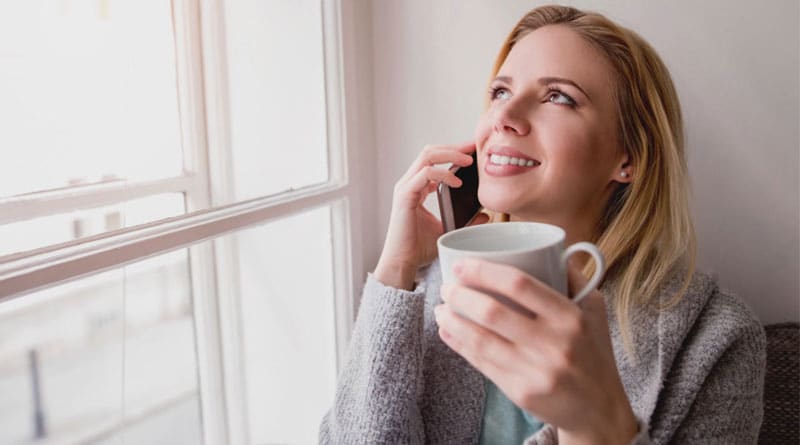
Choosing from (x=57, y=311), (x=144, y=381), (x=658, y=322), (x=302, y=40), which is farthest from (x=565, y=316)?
(x=302, y=40)

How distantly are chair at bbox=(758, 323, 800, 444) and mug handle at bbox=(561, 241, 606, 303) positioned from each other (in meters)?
0.81

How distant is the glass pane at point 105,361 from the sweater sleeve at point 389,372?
0.32 meters

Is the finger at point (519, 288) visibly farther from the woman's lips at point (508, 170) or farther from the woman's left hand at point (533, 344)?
the woman's lips at point (508, 170)

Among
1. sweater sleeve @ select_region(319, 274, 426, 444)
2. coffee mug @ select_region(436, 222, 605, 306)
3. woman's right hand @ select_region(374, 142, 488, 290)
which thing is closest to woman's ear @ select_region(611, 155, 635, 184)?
woman's right hand @ select_region(374, 142, 488, 290)

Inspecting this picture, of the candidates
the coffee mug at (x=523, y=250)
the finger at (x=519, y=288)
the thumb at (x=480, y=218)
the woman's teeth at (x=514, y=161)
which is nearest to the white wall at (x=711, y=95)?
the thumb at (x=480, y=218)

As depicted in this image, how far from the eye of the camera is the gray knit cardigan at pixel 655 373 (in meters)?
0.90

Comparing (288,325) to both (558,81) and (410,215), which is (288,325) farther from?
(558,81)

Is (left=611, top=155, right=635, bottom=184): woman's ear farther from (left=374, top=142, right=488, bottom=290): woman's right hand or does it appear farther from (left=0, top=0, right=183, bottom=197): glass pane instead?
(left=0, top=0, right=183, bottom=197): glass pane

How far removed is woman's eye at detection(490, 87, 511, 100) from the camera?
1.02 meters

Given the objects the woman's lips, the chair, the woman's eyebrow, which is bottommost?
the chair

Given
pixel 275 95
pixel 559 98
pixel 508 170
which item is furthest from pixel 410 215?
pixel 275 95

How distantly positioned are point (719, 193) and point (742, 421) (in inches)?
21.2

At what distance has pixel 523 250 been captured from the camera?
525 mm

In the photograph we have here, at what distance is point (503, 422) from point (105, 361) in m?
0.62
